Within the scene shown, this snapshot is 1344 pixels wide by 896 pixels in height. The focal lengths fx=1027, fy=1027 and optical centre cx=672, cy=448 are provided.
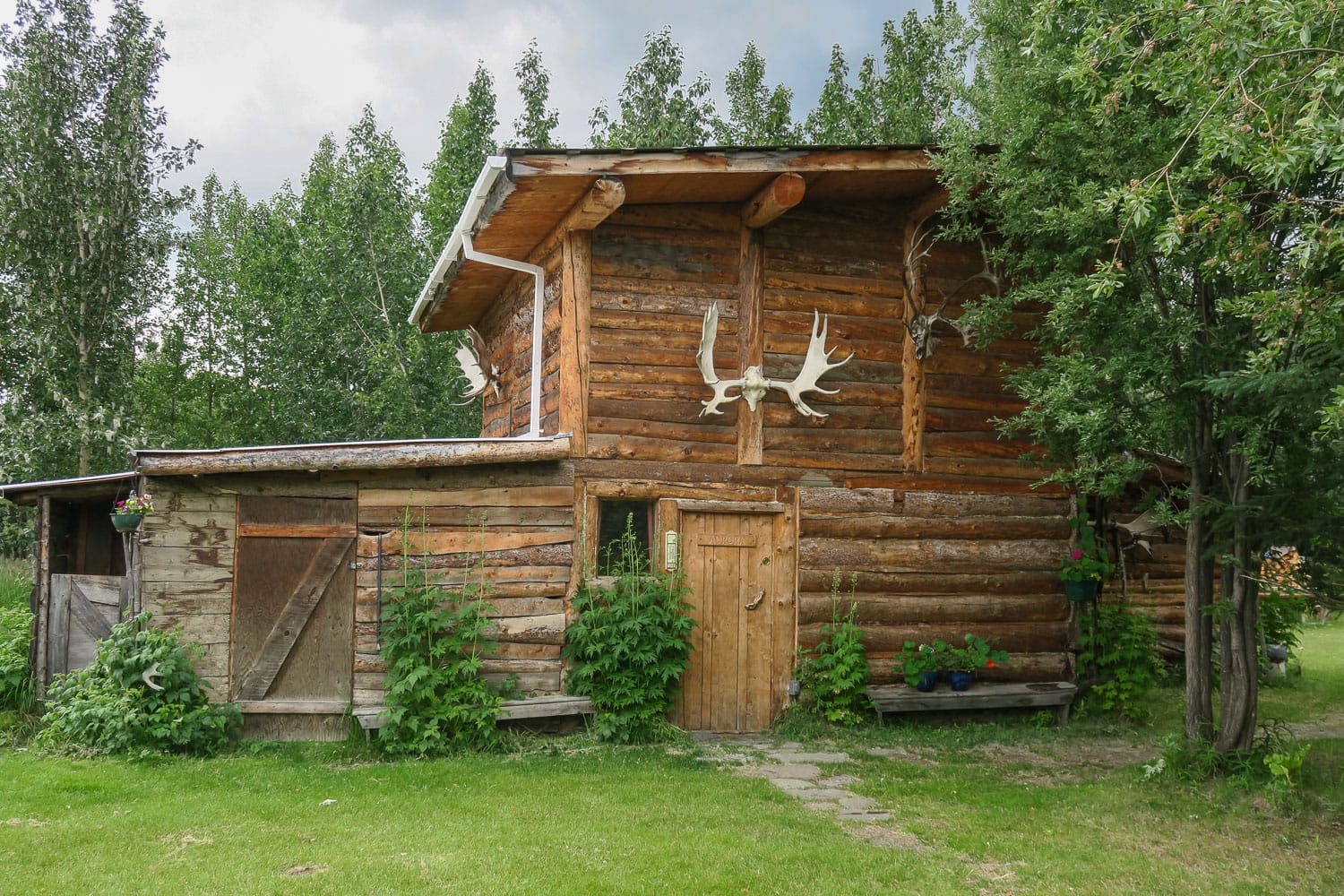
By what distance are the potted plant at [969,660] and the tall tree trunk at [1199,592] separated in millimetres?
2254

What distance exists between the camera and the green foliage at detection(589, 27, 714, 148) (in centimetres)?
2448

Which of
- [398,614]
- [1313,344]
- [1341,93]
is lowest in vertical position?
[398,614]

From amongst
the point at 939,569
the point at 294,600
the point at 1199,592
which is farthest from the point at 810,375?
the point at 294,600

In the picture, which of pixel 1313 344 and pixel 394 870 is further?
pixel 1313 344

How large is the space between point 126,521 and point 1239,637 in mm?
8401

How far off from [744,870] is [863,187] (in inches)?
254

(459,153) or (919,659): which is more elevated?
(459,153)

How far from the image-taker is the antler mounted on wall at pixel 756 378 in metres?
9.21

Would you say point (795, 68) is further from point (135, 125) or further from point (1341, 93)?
point (1341, 93)

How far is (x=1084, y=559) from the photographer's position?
1008 centimetres

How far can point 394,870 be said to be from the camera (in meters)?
5.32

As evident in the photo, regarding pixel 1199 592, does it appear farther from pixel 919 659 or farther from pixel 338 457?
pixel 338 457

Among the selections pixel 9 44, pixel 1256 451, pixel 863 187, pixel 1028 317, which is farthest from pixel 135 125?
pixel 1256 451

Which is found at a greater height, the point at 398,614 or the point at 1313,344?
the point at 1313,344
